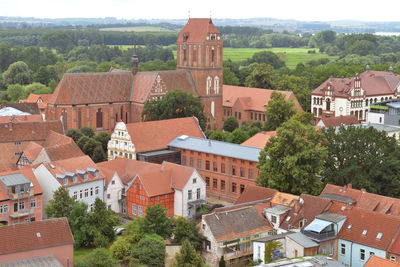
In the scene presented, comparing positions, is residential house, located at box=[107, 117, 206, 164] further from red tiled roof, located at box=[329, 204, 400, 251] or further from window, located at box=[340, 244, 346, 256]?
window, located at box=[340, 244, 346, 256]

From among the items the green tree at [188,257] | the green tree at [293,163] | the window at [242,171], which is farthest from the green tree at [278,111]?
the green tree at [188,257]

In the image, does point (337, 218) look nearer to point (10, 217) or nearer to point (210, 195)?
point (210, 195)

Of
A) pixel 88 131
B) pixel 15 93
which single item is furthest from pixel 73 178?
pixel 15 93

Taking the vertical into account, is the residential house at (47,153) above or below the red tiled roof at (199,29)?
below

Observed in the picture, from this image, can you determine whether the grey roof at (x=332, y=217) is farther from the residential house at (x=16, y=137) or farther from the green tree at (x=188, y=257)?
the residential house at (x=16, y=137)

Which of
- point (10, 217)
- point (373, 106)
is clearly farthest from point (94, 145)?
point (373, 106)

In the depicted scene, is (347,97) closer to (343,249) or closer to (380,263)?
(343,249)

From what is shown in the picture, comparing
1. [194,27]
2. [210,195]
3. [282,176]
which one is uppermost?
[194,27]
